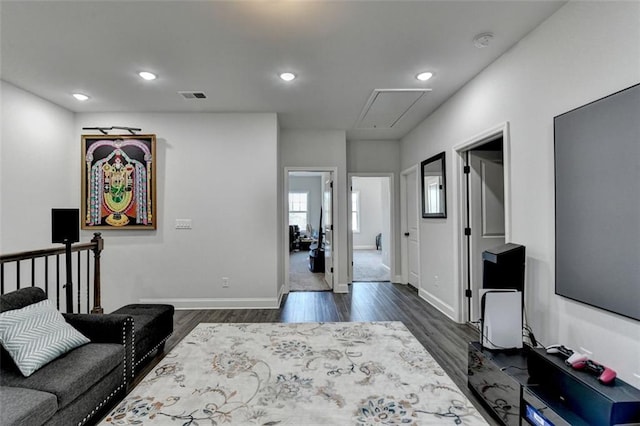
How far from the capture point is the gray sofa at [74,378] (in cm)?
149

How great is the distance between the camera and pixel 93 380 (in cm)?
184

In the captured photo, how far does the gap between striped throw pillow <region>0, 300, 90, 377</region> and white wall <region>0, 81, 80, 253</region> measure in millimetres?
2120

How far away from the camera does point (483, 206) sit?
3.69 meters

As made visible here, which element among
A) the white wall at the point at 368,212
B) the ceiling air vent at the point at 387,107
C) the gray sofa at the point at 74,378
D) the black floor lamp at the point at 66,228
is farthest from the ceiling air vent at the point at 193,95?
the white wall at the point at 368,212

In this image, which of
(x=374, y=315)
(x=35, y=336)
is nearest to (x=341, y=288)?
(x=374, y=315)

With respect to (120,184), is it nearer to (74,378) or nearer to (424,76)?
(74,378)

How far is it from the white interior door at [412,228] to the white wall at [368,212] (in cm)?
573

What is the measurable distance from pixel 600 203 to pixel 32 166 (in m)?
5.49

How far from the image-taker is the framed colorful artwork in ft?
14.0

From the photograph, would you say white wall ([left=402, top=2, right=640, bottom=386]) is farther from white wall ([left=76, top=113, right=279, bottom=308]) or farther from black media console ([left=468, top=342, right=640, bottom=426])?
white wall ([left=76, top=113, right=279, bottom=308])

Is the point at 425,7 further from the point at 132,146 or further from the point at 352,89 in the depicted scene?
the point at 132,146

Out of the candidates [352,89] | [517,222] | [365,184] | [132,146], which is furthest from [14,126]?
[365,184]

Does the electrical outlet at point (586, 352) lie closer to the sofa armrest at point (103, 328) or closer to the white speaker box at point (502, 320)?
the white speaker box at point (502, 320)

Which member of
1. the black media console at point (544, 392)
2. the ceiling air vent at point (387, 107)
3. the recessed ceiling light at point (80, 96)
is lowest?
the black media console at point (544, 392)
